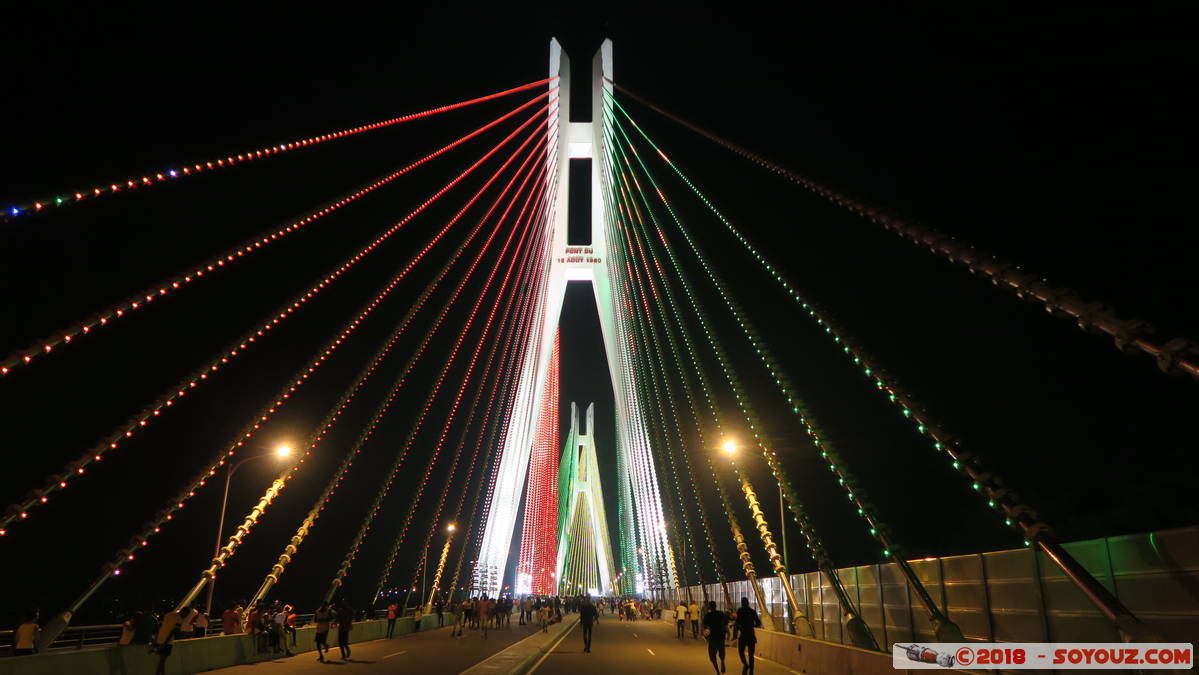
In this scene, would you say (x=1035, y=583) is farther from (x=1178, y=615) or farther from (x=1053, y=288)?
(x=1053, y=288)

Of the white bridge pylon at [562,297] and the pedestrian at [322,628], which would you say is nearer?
the pedestrian at [322,628]

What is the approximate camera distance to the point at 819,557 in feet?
55.9

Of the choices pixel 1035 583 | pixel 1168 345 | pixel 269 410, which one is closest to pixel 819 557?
pixel 1035 583

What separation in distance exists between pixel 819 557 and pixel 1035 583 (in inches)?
300

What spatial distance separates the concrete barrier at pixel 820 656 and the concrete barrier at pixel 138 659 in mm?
10462

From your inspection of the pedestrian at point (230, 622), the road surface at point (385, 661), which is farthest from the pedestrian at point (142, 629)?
the pedestrian at point (230, 622)

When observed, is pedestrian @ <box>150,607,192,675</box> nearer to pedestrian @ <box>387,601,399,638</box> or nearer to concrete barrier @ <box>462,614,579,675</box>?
concrete barrier @ <box>462,614,579,675</box>

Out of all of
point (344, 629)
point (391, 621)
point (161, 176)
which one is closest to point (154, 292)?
point (161, 176)

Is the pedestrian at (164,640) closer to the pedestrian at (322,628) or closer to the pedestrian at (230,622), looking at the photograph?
the pedestrian at (322,628)

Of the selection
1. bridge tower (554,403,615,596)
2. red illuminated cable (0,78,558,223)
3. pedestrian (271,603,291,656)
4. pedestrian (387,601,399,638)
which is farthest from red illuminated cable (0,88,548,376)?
bridge tower (554,403,615,596)

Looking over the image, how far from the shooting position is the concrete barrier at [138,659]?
10922mm

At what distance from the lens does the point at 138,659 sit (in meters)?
12.9

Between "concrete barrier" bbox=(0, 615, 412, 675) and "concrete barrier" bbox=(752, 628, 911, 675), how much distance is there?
34.3ft

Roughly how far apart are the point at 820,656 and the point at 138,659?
11.2 m
